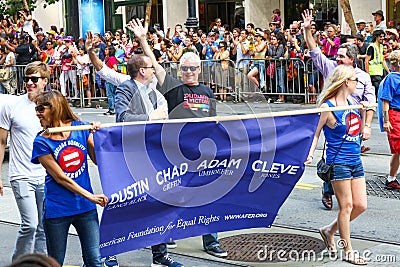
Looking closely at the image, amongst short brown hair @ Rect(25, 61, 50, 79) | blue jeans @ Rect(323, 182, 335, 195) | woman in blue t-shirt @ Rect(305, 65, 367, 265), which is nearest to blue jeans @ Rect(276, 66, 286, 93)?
blue jeans @ Rect(323, 182, 335, 195)

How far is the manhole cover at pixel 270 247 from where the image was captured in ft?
24.5

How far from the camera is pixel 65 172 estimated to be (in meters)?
5.82

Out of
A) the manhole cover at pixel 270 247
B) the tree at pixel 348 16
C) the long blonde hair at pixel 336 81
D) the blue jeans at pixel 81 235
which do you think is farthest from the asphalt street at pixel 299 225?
the tree at pixel 348 16

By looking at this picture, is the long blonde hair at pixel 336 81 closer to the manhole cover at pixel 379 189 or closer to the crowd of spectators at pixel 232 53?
the manhole cover at pixel 379 189

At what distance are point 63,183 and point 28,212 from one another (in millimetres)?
1087

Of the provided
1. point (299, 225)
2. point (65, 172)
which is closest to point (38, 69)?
point (65, 172)

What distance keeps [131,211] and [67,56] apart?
17.2 meters

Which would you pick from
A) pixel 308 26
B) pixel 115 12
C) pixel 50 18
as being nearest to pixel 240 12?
pixel 115 12

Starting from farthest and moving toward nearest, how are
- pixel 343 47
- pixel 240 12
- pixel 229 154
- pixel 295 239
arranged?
1. pixel 240 12
2. pixel 343 47
3. pixel 295 239
4. pixel 229 154

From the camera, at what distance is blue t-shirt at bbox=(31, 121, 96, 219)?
19.0ft

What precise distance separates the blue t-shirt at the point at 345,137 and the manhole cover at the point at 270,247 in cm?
95

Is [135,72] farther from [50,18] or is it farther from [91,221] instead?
[50,18]

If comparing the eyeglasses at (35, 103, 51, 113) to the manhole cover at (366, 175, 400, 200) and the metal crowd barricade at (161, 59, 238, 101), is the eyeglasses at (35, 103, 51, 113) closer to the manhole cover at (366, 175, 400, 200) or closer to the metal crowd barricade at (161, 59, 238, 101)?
the metal crowd barricade at (161, 59, 238, 101)

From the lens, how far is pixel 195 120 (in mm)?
6695
